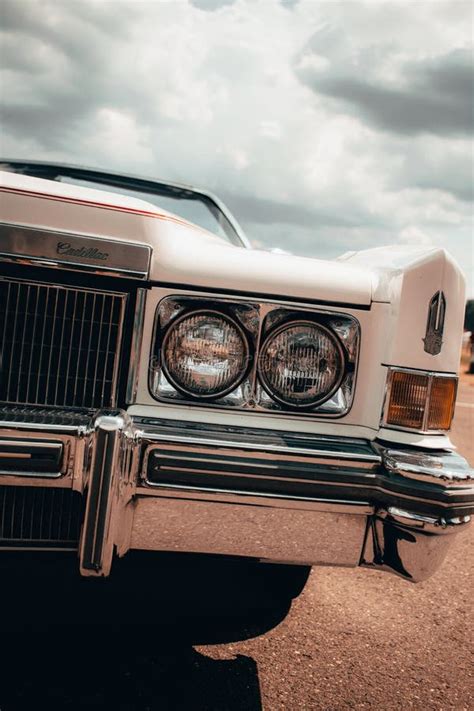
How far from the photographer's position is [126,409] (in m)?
1.95

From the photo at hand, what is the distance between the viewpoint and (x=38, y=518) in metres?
1.86

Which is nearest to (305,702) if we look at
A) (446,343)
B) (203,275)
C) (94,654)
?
(94,654)

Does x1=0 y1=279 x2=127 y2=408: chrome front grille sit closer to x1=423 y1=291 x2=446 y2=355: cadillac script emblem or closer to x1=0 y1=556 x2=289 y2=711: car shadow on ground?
x1=0 y1=556 x2=289 y2=711: car shadow on ground

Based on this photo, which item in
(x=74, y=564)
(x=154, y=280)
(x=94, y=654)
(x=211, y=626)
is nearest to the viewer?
(x=154, y=280)

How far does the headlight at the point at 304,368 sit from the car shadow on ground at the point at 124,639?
872 mm

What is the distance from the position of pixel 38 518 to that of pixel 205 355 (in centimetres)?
65

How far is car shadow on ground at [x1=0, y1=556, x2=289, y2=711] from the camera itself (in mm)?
1874

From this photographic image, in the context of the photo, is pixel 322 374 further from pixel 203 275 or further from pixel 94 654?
pixel 94 654

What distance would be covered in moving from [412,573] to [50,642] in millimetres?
1146

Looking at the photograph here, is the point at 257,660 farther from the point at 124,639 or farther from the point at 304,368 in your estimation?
the point at 304,368

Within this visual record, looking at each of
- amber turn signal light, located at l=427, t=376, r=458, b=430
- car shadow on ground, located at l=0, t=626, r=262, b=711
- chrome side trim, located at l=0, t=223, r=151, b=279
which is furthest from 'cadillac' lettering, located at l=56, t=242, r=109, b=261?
car shadow on ground, located at l=0, t=626, r=262, b=711

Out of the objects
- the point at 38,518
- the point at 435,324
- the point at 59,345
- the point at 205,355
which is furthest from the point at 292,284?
the point at 38,518

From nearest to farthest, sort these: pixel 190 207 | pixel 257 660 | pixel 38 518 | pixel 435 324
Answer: pixel 38 518, pixel 435 324, pixel 257 660, pixel 190 207

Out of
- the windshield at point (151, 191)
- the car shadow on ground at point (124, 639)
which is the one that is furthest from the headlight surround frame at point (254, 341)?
the windshield at point (151, 191)
